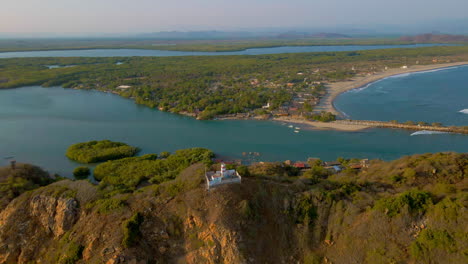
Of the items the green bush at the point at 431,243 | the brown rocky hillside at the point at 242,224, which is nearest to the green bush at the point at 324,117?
the brown rocky hillside at the point at 242,224

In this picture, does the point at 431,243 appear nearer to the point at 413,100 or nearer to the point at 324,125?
the point at 324,125

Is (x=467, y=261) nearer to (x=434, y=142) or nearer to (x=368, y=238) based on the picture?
(x=368, y=238)

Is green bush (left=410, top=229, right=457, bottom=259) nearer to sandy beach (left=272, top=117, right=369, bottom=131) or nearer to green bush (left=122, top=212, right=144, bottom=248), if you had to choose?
green bush (left=122, top=212, right=144, bottom=248)

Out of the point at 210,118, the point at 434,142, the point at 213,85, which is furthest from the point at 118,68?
the point at 434,142

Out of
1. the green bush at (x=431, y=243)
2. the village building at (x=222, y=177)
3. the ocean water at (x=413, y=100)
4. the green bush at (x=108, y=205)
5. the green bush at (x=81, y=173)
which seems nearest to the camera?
the green bush at (x=431, y=243)

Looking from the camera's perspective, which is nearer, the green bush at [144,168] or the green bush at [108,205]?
the green bush at [108,205]

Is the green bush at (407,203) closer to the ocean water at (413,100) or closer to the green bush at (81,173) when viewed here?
the green bush at (81,173)
